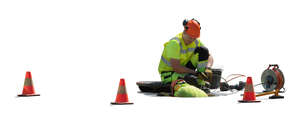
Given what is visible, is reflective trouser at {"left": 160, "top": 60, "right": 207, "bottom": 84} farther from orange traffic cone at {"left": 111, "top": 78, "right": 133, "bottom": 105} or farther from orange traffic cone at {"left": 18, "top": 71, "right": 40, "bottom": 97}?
orange traffic cone at {"left": 18, "top": 71, "right": 40, "bottom": 97}

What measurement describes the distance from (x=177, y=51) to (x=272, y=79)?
1.96 meters

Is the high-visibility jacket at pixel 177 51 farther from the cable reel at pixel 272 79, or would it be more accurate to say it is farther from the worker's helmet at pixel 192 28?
the cable reel at pixel 272 79

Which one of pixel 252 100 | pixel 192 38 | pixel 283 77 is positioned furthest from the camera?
pixel 192 38

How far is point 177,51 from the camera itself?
38.7ft

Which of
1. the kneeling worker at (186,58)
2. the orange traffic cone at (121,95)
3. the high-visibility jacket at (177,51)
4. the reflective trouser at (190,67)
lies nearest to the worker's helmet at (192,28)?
the kneeling worker at (186,58)

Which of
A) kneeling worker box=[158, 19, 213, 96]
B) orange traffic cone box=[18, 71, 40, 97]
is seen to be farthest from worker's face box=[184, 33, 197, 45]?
orange traffic cone box=[18, 71, 40, 97]

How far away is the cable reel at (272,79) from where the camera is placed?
11.1 metres

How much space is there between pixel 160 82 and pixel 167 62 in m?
0.53

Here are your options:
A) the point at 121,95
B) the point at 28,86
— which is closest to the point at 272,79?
the point at 121,95

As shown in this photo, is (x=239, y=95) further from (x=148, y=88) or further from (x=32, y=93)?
(x=32, y=93)

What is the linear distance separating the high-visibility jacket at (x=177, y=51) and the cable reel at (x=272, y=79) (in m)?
1.52

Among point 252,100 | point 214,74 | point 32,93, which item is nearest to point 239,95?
point 214,74

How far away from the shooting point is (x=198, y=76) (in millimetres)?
11945

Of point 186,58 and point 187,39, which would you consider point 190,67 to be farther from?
point 187,39
